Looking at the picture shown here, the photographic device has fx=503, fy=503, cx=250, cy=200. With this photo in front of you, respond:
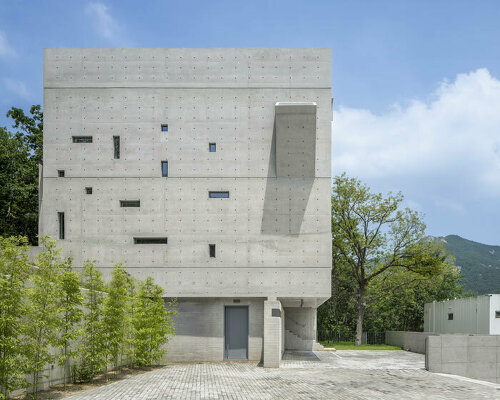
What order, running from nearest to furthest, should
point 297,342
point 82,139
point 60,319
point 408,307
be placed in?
point 60,319 < point 82,139 < point 297,342 < point 408,307

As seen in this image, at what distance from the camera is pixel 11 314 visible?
12.3 meters

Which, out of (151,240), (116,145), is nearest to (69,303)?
(151,240)

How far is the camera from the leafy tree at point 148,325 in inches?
813

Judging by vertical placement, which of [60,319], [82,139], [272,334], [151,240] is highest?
[82,139]

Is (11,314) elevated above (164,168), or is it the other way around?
(164,168)

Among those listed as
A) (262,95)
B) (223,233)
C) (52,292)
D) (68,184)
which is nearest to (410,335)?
(223,233)

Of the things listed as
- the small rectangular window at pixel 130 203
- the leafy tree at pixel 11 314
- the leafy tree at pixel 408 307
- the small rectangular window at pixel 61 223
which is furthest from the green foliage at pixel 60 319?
the leafy tree at pixel 408 307

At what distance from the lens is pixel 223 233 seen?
2456 centimetres

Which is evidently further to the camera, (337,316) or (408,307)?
(337,316)

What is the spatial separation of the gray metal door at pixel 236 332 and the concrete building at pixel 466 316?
12.1 m

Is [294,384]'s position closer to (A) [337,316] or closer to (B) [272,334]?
(B) [272,334]

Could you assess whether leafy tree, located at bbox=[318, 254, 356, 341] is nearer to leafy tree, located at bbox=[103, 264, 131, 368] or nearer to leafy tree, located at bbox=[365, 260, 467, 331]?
leafy tree, located at bbox=[365, 260, 467, 331]

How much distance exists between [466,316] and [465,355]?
19.8 feet

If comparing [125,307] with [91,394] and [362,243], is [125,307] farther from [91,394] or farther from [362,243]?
[362,243]
